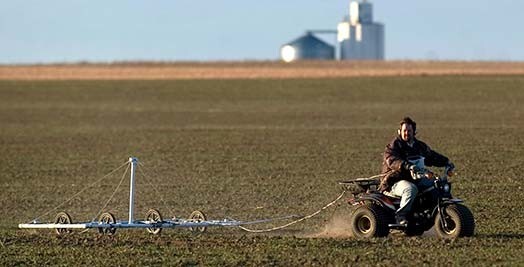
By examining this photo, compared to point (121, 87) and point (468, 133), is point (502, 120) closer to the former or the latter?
point (468, 133)

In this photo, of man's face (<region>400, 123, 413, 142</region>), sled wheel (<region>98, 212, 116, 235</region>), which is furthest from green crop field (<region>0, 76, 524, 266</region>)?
man's face (<region>400, 123, 413, 142</region>)

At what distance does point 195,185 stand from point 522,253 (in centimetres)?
1049

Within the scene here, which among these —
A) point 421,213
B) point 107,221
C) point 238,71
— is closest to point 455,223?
point 421,213

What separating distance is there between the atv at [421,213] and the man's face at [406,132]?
381 millimetres

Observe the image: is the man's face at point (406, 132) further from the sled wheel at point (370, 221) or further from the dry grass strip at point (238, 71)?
the dry grass strip at point (238, 71)

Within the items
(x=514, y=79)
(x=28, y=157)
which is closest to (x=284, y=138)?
(x=28, y=157)

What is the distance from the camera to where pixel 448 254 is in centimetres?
1439

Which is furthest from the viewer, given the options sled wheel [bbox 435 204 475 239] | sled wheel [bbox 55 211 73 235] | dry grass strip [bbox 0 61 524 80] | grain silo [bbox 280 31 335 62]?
grain silo [bbox 280 31 335 62]

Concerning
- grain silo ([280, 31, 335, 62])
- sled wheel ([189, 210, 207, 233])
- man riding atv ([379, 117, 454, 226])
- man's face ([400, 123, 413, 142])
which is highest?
man's face ([400, 123, 413, 142])

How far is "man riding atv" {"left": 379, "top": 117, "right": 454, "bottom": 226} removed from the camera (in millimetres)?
15484

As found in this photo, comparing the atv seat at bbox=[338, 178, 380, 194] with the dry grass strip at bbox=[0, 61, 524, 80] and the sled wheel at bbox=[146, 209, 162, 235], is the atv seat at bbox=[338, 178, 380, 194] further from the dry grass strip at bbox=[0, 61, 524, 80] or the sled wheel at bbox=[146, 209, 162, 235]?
the dry grass strip at bbox=[0, 61, 524, 80]

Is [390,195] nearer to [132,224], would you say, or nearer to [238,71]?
[132,224]

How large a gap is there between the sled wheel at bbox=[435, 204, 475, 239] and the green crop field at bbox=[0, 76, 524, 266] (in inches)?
7.0

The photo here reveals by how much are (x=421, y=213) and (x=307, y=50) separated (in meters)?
120
